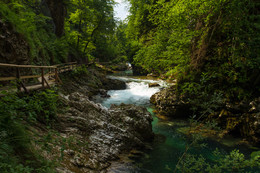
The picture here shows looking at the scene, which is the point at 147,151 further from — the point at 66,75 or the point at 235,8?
the point at 66,75

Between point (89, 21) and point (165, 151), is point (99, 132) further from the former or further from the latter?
point (89, 21)

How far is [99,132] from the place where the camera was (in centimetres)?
650

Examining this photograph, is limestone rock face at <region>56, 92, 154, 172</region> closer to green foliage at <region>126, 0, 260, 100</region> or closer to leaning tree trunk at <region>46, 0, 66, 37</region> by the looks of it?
green foliage at <region>126, 0, 260, 100</region>

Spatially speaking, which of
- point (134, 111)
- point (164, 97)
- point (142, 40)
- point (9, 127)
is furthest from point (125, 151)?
point (142, 40)

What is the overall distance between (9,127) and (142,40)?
1259cm

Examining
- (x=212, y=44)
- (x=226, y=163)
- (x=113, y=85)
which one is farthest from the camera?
(x=113, y=85)

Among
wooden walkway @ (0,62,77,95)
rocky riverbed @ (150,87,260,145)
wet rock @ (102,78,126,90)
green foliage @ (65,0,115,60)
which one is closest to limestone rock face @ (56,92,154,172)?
wooden walkway @ (0,62,77,95)

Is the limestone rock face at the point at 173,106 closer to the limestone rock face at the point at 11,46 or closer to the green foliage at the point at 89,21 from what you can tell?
the limestone rock face at the point at 11,46

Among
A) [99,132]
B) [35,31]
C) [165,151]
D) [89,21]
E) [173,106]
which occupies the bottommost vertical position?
[165,151]

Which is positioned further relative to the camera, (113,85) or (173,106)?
(113,85)

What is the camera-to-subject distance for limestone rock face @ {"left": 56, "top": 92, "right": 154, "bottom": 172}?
185 inches

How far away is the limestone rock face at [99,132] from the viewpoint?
15.5ft

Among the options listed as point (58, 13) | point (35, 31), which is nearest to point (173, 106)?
point (35, 31)

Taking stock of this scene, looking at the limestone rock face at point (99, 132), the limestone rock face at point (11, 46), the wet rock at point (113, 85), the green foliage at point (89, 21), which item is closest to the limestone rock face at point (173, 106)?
the limestone rock face at point (99, 132)
